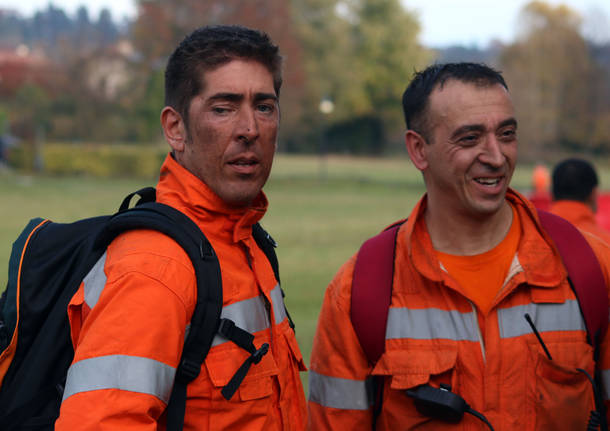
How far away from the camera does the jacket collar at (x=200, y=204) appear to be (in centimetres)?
259

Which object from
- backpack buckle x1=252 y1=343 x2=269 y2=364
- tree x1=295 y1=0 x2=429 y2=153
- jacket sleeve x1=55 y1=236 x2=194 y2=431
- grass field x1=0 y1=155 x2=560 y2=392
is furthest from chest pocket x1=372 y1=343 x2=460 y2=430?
tree x1=295 y1=0 x2=429 y2=153

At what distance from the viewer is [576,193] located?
20.8 feet

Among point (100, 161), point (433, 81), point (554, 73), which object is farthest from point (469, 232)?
point (554, 73)

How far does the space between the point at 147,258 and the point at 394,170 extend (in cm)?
5591

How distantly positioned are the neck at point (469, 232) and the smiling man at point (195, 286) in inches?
30.5

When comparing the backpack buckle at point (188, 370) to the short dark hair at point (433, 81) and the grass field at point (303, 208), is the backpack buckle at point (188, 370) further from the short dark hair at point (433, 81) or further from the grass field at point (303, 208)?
the grass field at point (303, 208)

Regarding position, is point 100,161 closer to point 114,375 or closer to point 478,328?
point 478,328

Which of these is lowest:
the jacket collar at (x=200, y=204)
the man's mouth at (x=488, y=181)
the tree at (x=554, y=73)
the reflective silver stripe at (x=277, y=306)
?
the reflective silver stripe at (x=277, y=306)

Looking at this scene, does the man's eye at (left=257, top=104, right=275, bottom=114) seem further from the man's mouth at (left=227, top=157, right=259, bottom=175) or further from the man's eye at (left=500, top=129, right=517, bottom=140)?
the man's eye at (left=500, top=129, right=517, bottom=140)

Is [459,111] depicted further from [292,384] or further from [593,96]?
[593,96]

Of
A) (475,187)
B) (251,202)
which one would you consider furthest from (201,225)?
(475,187)

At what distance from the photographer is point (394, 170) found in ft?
189

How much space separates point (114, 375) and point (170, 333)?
0.19 meters

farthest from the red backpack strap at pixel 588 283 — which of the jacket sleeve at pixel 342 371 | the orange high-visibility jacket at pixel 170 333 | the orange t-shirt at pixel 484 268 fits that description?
the orange high-visibility jacket at pixel 170 333
